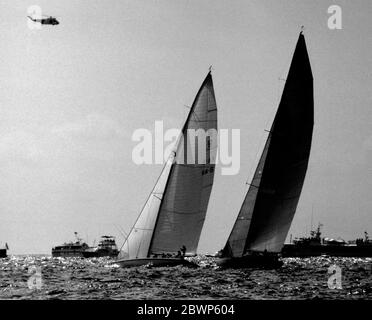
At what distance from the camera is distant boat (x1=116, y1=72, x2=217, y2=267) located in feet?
211

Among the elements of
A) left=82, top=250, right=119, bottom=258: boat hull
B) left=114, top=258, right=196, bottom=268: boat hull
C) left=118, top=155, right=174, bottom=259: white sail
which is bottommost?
left=82, top=250, right=119, bottom=258: boat hull

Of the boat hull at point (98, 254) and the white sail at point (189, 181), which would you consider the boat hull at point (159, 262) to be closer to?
the white sail at point (189, 181)

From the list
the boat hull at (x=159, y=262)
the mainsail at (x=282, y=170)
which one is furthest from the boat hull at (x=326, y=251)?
the mainsail at (x=282, y=170)

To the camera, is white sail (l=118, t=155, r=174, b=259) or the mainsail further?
white sail (l=118, t=155, r=174, b=259)

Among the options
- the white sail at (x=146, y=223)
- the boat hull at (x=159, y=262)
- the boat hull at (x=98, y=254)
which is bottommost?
the boat hull at (x=98, y=254)

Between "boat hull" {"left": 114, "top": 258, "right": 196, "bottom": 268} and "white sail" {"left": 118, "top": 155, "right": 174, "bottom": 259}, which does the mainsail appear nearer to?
"boat hull" {"left": 114, "top": 258, "right": 196, "bottom": 268}

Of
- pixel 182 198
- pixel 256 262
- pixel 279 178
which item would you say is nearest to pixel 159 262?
pixel 182 198

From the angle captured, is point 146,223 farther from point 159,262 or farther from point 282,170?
point 282,170

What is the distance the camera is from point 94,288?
38.1 metres

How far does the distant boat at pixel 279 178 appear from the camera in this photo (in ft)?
193

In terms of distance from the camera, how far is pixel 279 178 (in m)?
60.2

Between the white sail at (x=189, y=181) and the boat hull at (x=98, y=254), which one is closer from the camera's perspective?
the white sail at (x=189, y=181)

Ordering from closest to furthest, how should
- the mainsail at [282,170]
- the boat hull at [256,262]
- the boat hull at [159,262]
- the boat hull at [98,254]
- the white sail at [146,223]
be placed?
1. the mainsail at [282,170]
2. the boat hull at [256,262]
3. the boat hull at [159,262]
4. the white sail at [146,223]
5. the boat hull at [98,254]

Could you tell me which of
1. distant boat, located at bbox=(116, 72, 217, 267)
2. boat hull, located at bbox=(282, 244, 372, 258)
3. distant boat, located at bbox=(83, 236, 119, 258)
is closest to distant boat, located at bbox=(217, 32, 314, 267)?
distant boat, located at bbox=(116, 72, 217, 267)
